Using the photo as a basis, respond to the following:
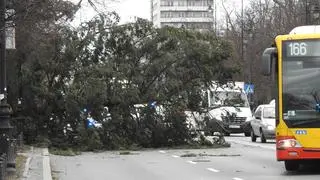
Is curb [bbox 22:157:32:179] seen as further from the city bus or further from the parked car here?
the parked car

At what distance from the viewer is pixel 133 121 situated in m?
27.0

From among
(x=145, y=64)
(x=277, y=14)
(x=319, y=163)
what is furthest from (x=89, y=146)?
(x=277, y=14)

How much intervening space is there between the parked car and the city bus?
47.8 ft

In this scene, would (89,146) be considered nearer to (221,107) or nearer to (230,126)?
(221,107)

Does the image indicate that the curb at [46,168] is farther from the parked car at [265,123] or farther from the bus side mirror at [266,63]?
the parked car at [265,123]

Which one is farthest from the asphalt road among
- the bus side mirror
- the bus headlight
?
the bus side mirror

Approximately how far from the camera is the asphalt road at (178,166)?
15961 millimetres

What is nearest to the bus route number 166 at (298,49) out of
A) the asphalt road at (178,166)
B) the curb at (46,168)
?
the asphalt road at (178,166)

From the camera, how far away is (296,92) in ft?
50.6

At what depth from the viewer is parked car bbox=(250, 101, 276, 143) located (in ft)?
99.4

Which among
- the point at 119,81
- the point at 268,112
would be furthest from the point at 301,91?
the point at 268,112

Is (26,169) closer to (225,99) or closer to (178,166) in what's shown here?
(178,166)

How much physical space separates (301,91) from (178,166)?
4.84 meters

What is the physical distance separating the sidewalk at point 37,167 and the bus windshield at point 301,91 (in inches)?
221
